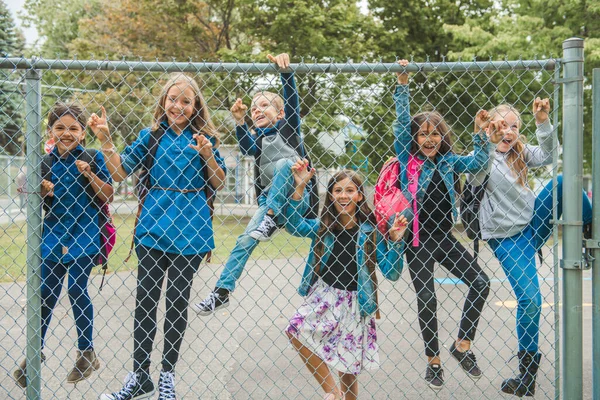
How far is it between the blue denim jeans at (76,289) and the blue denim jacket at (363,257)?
1317 millimetres

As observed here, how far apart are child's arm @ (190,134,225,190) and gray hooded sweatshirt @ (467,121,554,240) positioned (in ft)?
5.24

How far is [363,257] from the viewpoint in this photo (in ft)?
11.5

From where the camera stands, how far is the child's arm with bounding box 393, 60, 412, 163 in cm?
339

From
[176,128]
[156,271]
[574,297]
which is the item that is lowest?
[574,297]

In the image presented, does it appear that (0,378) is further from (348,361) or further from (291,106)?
(291,106)

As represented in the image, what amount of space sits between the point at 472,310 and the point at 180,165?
203 centimetres

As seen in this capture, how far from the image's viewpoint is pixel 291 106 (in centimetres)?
361

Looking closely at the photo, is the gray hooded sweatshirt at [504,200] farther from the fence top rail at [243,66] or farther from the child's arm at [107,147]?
the child's arm at [107,147]

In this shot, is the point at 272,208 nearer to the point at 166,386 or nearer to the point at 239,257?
the point at 239,257

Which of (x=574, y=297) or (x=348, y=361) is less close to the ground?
(x=574, y=297)

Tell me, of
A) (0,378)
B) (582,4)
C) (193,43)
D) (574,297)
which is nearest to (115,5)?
(193,43)

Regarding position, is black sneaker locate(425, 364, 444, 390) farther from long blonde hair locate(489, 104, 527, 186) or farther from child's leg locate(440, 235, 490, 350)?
long blonde hair locate(489, 104, 527, 186)

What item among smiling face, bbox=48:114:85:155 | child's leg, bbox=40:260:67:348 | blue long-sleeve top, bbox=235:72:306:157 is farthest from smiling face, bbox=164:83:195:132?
child's leg, bbox=40:260:67:348

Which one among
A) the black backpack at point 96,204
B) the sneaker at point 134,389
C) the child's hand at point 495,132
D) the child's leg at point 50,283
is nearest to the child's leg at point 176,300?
the sneaker at point 134,389
